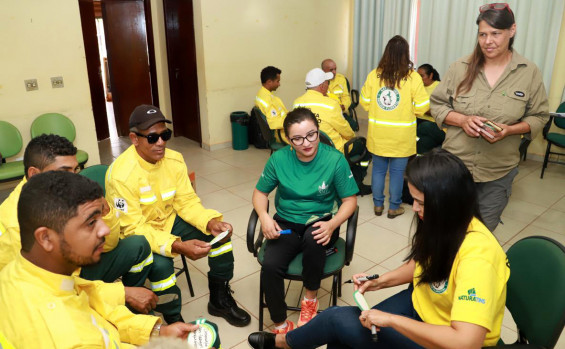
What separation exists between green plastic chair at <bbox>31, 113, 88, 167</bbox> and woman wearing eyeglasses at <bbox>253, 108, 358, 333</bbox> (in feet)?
10.0

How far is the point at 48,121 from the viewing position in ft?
15.6

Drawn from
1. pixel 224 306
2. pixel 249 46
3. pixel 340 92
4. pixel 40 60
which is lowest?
pixel 224 306

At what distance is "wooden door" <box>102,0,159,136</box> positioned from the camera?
6.53m

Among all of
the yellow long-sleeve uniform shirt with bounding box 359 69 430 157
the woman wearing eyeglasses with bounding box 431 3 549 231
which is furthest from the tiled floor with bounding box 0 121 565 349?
the woman wearing eyeglasses with bounding box 431 3 549 231

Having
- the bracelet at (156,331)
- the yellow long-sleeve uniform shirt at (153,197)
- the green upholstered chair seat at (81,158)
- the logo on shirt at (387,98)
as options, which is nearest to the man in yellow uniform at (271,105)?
the logo on shirt at (387,98)

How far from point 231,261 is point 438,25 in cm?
533

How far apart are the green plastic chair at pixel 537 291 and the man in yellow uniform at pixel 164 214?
59.6 inches

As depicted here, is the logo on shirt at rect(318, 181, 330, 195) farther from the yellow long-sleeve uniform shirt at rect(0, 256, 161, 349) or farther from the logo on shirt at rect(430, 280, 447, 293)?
the yellow long-sleeve uniform shirt at rect(0, 256, 161, 349)

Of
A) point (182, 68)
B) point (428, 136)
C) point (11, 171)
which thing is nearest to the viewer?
point (11, 171)

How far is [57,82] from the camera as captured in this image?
4855 mm

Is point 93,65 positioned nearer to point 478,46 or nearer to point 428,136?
point 428,136

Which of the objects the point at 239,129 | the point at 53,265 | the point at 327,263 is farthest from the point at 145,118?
the point at 239,129

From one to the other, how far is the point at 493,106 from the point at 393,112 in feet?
4.60

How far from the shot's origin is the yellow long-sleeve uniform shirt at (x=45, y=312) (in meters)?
1.24
